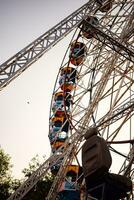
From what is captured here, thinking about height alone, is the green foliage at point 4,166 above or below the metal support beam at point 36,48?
above

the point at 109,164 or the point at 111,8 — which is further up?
the point at 111,8

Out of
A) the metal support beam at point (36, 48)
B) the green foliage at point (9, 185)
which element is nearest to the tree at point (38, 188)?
the green foliage at point (9, 185)

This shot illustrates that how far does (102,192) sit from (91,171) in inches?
12.4

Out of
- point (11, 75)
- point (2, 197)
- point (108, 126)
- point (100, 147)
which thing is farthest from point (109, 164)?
point (2, 197)

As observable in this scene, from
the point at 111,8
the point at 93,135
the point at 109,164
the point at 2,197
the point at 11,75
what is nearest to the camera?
the point at 109,164

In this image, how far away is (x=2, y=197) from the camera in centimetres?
2250

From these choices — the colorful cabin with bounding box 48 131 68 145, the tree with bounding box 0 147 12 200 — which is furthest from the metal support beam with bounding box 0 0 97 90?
the tree with bounding box 0 147 12 200

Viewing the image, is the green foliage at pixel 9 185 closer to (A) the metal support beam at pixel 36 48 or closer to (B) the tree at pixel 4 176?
(B) the tree at pixel 4 176

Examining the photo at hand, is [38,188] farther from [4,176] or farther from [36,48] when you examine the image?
[36,48]

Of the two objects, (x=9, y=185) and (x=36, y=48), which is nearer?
(x=36, y=48)

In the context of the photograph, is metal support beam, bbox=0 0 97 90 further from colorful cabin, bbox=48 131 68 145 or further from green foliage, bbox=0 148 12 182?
green foliage, bbox=0 148 12 182

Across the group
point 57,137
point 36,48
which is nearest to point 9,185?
point 57,137

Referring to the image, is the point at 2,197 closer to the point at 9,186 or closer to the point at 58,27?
Answer: the point at 9,186

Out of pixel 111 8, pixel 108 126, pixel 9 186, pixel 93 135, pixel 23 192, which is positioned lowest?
pixel 93 135
